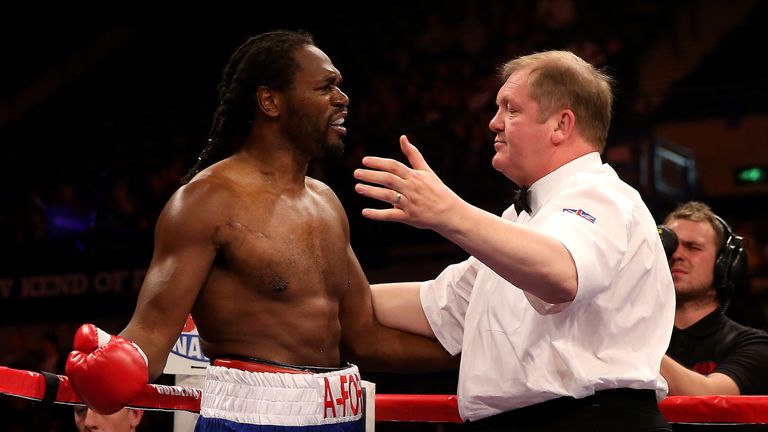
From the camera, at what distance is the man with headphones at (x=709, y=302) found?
120 inches

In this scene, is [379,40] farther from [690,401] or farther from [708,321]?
[690,401]

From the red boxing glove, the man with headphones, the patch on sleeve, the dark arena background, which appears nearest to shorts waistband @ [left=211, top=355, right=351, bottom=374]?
the red boxing glove

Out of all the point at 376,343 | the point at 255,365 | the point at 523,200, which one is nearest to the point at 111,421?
the point at 376,343

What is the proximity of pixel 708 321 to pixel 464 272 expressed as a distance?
1131 mm

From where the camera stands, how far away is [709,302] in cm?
325

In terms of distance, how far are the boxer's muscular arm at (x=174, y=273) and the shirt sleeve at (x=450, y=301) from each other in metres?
0.69

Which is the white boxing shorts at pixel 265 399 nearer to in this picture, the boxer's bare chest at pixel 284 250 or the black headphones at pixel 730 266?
the boxer's bare chest at pixel 284 250

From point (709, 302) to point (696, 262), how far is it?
16 cm

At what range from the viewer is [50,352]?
6.58 m

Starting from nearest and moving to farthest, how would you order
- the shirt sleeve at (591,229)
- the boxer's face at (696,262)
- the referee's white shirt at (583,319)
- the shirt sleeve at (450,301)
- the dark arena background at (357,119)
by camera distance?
the shirt sleeve at (591,229)
the referee's white shirt at (583,319)
the shirt sleeve at (450,301)
the boxer's face at (696,262)
the dark arena background at (357,119)

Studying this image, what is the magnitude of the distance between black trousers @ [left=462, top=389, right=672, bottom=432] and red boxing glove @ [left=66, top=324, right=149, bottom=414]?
2.80 ft

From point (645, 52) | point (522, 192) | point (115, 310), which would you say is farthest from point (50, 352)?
point (645, 52)

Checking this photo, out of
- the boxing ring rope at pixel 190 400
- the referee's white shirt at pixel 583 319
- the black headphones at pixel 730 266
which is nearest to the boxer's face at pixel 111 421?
the boxing ring rope at pixel 190 400

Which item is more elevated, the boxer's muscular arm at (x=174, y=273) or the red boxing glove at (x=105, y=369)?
the boxer's muscular arm at (x=174, y=273)
